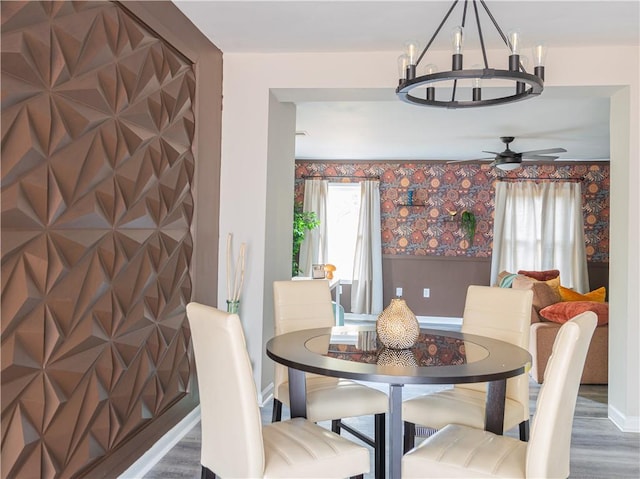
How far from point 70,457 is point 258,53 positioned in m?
2.76

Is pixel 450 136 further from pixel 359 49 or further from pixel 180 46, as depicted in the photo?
pixel 180 46

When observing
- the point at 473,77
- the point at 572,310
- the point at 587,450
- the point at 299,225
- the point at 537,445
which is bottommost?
the point at 587,450

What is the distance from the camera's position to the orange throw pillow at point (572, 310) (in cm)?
459

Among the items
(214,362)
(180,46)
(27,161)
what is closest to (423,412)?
(214,362)

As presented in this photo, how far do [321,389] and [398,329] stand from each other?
0.57 m

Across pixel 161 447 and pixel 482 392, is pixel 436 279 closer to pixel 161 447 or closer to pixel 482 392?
pixel 482 392

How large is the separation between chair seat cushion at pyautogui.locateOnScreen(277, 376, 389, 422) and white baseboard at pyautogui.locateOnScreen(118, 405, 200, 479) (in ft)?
2.44

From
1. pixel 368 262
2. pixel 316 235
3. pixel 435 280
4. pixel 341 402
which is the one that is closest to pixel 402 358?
pixel 341 402

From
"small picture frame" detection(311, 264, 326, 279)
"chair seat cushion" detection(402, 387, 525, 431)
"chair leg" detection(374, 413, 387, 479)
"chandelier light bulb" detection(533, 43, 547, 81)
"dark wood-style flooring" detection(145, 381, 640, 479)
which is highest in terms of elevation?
"chandelier light bulb" detection(533, 43, 547, 81)

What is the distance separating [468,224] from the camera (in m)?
7.80

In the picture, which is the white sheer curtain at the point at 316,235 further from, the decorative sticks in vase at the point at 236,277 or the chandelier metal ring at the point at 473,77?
the chandelier metal ring at the point at 473,77

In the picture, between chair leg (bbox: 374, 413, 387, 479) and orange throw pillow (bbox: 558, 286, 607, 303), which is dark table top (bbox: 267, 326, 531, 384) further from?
orange throw pillow (bbox: 558, 286, 607, 303)

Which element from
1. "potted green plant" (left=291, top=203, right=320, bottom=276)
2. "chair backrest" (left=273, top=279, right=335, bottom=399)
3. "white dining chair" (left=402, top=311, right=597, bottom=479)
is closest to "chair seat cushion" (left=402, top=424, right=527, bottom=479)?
"white dining chair" (left=402, top=311, right=597, bottom=479)

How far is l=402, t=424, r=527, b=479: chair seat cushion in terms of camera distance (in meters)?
1.73
